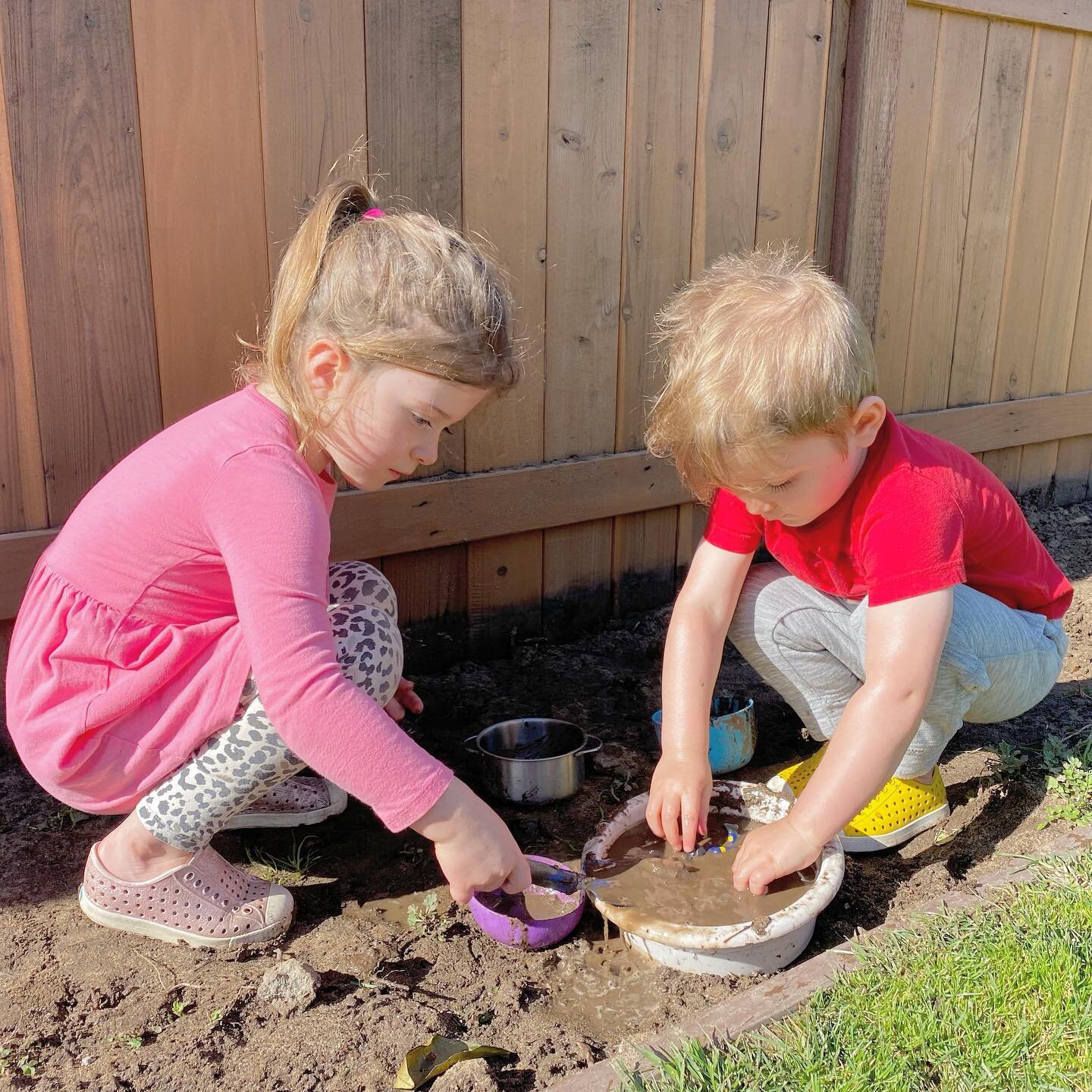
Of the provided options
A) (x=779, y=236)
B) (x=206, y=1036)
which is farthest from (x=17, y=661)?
(x=779, y=236)

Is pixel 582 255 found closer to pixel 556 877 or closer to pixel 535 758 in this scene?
pixel 535 758

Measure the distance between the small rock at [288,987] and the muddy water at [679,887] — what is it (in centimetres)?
54

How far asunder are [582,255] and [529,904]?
1.94 meters

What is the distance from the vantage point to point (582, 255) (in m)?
3.22

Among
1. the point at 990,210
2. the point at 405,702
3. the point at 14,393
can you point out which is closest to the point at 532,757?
the point at 405,702

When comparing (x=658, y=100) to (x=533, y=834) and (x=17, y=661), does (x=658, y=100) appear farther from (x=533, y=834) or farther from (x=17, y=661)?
(x=17, y=661)

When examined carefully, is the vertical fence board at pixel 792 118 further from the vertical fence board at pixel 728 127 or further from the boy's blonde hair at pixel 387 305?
the boy's blonde hair at pixel 387 305

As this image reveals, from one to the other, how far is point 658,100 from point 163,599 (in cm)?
220

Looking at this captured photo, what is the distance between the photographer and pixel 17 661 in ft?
6.58

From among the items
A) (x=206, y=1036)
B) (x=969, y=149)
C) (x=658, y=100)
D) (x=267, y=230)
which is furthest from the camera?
(x=969, y=149)

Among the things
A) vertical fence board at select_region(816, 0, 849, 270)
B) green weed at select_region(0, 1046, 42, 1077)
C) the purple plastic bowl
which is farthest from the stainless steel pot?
vertical fence board at select_region(816, 0, 849, 270)

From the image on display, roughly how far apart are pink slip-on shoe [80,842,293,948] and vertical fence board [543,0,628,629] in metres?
1.61

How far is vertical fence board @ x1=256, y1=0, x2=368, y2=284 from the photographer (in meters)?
2.54

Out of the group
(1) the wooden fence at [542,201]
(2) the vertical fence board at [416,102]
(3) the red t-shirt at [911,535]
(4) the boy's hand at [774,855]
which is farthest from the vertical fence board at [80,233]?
(4) the boy's hand at [774,855]
